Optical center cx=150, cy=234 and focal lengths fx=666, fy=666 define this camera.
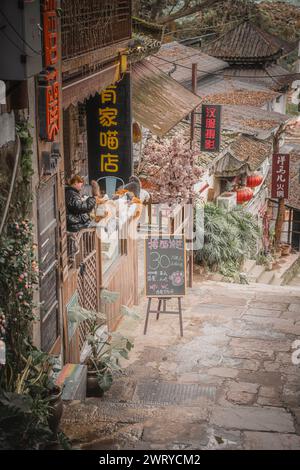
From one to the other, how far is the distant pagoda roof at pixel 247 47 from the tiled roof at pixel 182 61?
8.86 ft

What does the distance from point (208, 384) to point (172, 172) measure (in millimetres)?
6610

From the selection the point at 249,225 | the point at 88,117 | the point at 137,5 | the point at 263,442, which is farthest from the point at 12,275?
the point at 137,5

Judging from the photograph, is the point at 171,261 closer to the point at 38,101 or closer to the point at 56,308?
the point at 56,308

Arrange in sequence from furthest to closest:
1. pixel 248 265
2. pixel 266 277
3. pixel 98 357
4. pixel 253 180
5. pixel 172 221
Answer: pixel 253 180 → pixel 266 277 → pixel 248 265 → pixel 172 221 → pixel 98 357

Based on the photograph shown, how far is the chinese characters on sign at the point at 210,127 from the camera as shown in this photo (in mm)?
20602

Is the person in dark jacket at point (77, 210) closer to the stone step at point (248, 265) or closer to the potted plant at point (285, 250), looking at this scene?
the stone step at point (248, 265)

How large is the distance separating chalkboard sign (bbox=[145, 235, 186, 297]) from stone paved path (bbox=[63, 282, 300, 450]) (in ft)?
3.05

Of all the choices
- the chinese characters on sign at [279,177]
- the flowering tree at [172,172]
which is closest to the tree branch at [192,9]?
the flowering tree at [172,172]

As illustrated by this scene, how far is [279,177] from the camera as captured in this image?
28031mm

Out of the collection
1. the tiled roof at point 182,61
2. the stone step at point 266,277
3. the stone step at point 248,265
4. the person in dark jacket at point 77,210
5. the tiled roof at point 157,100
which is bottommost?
the stone step at point 266,277

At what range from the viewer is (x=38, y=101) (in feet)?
26.7

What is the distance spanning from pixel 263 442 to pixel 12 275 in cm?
355

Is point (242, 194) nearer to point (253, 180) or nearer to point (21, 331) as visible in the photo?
point (253, 180)

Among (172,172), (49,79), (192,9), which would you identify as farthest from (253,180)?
(49,79)
